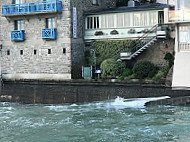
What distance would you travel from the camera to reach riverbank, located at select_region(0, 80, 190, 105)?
28.6 m

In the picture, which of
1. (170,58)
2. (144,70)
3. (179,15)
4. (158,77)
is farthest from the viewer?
(170,58)

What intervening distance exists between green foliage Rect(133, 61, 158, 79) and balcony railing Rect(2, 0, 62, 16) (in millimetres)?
8327

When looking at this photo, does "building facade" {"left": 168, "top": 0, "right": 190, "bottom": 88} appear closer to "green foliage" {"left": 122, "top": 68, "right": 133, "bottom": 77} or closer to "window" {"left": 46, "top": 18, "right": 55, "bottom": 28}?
"green foliage" {"left": 122, "top": 68, "right": 133, "bottom": 77}

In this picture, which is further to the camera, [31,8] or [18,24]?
[18,24]

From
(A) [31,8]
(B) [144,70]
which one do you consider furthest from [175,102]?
(A) [31,8]

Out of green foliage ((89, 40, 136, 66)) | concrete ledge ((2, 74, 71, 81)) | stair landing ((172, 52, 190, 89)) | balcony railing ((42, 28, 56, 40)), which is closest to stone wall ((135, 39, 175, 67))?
green foliage ((89, 40, 136, 66))

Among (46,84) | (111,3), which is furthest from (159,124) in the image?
(111,3)

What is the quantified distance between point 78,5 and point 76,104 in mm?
8717

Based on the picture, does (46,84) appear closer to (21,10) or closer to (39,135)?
(21,10)

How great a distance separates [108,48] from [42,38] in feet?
19.2

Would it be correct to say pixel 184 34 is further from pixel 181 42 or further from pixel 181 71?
pixel 181 71

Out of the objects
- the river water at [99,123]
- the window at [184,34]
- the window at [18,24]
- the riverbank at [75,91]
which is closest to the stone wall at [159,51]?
the window at [184,34]

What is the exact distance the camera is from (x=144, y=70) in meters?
30.0

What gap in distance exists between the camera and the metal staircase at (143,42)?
1224 inches
